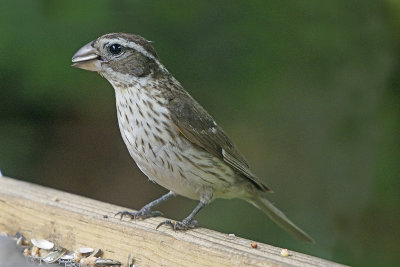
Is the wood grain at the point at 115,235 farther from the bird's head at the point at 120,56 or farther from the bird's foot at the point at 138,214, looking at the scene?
the bird's head at the point at 120,56

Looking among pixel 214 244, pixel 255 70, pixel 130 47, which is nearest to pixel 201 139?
pixel 130 47

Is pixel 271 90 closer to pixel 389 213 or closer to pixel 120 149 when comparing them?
pixel 389 213

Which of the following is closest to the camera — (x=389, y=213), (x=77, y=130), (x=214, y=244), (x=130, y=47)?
(x=214, y=244)

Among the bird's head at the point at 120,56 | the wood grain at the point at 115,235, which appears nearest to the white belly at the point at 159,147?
the bird's head at the point at 120,56

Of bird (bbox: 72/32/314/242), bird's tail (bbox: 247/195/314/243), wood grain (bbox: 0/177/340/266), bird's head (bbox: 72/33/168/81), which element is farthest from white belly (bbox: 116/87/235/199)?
bird's tail (bbox: 247/195/314/243)

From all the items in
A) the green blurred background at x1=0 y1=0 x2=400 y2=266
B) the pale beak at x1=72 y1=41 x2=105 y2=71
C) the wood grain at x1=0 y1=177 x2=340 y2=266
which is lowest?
the wood grain at x1=0 y1=177 x2=340 y2=266

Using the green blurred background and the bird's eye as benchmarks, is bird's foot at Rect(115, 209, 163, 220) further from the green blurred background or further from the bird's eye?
the green blurred background

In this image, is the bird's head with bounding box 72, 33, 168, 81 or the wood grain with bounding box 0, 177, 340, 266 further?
the bird's head with bounding box 72, 33, 168, 81
